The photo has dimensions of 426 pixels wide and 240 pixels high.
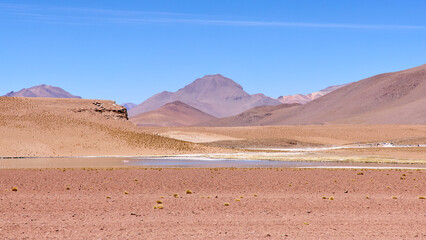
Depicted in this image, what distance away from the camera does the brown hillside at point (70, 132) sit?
62.6 metres

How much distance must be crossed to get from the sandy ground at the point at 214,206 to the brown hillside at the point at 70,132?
29705 millimetres

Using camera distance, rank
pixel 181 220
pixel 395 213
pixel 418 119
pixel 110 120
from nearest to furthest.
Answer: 1. pixel 181 220
2. pixel 395 213
3. pixel 110 120
4. pixel 418 119

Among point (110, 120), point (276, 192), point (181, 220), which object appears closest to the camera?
point (181, 220)

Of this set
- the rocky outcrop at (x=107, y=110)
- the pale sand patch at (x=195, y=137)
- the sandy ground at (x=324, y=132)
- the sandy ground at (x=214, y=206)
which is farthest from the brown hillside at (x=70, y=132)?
the sandy ground at (x=324, y=132)

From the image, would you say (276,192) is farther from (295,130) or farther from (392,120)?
(392,120)

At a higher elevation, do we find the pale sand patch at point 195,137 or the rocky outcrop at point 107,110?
the rocky outcrop at point 107,110

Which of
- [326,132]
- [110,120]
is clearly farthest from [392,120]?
[110,120]

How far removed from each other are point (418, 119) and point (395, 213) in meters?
176

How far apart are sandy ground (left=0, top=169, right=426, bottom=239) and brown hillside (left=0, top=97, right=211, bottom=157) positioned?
97.5 feet

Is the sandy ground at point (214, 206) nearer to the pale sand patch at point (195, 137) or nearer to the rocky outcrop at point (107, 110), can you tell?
the rocky outcrop at point (107, 110)

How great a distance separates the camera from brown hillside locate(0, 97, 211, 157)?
62562mm

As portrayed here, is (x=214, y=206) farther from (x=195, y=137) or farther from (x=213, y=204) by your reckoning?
(x=195, y=137)

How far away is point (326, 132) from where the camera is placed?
5261 inches

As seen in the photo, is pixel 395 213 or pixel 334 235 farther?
pixel 395 213
